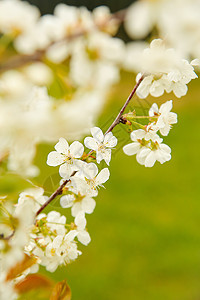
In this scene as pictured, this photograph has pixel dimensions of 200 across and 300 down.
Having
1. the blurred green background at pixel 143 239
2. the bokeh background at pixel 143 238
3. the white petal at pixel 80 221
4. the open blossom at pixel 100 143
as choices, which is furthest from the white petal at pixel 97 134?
the bokeh background at pixel 143 238

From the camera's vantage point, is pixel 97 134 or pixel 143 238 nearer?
pixel 97 134

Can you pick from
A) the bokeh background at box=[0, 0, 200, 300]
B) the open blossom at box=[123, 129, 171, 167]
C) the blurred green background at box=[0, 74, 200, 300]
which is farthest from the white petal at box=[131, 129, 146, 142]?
the bokeh background at box=[0, 0, 200, 300]

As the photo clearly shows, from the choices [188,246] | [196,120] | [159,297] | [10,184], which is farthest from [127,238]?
[196,120]

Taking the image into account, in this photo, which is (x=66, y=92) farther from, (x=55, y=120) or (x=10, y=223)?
(x=55, y=120)

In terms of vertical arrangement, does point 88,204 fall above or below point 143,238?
below

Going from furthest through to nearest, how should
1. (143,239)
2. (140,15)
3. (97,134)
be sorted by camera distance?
(143,239) < (97,134) < (140,15)

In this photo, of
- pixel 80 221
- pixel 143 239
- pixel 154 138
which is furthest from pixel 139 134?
pixel 143 239

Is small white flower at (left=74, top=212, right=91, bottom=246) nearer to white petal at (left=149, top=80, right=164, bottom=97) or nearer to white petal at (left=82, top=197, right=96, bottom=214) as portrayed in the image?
white petal at (left=82, top=197, right=96, bottom=214)

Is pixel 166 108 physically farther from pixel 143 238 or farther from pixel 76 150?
pixel 143 238
